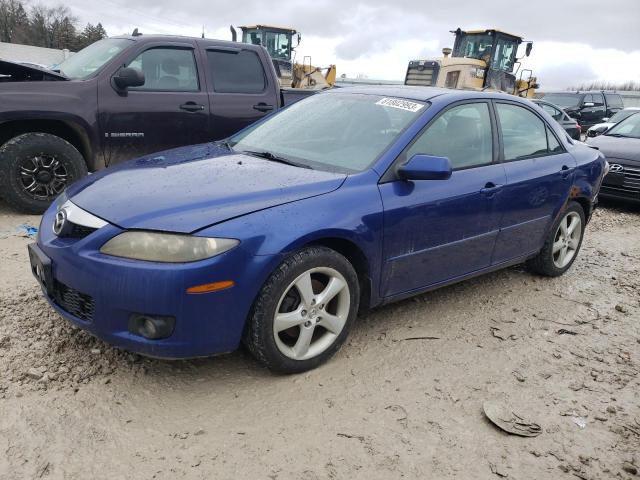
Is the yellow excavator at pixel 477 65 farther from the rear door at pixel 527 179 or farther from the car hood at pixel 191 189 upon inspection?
the car hood at pixel 191 189

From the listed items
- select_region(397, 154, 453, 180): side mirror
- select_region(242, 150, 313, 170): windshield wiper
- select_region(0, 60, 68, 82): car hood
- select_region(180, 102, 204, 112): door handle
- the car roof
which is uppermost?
the car roof

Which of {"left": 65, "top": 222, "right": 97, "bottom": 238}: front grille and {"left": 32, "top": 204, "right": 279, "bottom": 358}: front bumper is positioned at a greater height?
{"left": 65, "top": 222, "right": 97, "bottom": 238}: front grille

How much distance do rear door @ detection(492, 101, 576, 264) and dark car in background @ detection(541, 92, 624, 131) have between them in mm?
16720

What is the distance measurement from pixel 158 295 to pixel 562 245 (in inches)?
148

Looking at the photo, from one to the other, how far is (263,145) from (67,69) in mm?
3597

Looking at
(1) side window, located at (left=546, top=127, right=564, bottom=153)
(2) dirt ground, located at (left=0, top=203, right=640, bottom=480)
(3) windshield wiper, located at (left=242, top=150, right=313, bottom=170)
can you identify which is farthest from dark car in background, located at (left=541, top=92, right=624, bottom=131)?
(3) windshield wiper, located at (left=242, top=150, right=313, bottom=170)

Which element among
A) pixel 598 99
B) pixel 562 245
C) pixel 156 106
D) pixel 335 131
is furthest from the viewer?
pixel 598 99

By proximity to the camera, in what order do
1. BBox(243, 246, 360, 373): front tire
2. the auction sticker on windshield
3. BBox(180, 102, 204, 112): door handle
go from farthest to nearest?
1. BBox(180, 102, 204, 112): door handle
2. the auction sticker on windshield
3. BBox(243, 246, 360, 373): front tire

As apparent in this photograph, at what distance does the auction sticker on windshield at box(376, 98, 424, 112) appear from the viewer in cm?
354

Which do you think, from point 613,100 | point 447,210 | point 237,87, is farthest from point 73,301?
point 613,100

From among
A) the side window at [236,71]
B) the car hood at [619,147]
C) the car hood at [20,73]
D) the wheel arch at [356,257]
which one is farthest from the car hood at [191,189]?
the car hood at [619,147]

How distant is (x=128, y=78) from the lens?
5418mm

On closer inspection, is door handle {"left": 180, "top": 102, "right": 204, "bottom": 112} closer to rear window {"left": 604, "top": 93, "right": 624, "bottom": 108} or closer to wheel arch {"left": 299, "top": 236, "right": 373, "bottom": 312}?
wheel arch {"left": 299, "top": 236, "right": 373, "bottom": 312}

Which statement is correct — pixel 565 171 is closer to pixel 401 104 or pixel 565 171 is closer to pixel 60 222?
pixel 401 104
